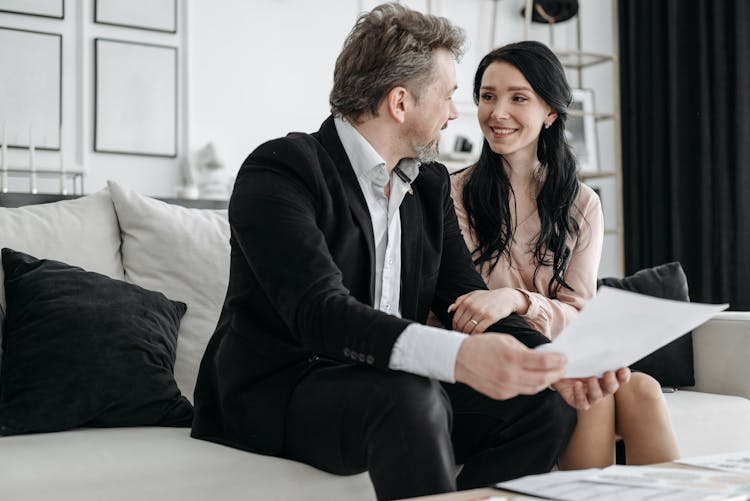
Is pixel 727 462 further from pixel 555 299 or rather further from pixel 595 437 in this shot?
pixel 555 299

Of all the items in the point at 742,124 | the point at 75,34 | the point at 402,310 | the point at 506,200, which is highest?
the point at 75,34

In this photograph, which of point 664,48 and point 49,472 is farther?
point 664,48

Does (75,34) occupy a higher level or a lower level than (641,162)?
higher

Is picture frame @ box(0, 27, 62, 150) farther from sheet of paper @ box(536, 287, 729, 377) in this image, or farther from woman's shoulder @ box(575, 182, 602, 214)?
sheet of paper @ box(536, 287, 729, 377)

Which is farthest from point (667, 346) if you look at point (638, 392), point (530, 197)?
point (638, 392)

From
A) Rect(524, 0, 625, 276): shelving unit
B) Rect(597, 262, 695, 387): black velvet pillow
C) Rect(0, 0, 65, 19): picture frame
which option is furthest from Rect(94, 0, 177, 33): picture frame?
Rect(597, 262, 695, 387): black velvet pillow

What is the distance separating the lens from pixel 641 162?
15.4ft

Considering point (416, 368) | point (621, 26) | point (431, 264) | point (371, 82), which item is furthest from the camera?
point (621, 26)

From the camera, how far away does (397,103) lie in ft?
5.32

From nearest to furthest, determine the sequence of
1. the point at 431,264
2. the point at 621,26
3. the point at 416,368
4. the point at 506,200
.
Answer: the point at 416,368 < the point at 431,264 < the point at 506,200 < the point at 621,26

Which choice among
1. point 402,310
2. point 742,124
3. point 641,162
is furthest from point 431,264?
point 641,162

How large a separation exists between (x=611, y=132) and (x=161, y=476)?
4131 mm

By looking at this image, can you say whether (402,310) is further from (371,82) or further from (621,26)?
(621,26)

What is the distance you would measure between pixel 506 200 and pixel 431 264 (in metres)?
0.50
